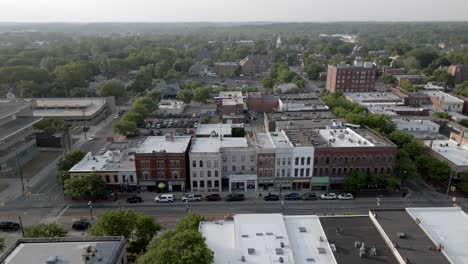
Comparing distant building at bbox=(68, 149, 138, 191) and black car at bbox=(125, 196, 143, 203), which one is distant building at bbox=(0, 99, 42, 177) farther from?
black car at bbox=(125, 196, 143, 203)

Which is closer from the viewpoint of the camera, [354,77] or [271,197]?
[271,197]

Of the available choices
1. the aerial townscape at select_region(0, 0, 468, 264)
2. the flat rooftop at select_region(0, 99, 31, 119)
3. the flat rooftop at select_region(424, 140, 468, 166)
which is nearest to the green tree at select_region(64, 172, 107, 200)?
the aerial townscape at select_region(0, 0, 468, 264)

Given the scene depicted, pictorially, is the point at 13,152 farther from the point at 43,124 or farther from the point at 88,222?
the point at 88,222

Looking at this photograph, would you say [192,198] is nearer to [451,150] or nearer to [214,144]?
[214,144]

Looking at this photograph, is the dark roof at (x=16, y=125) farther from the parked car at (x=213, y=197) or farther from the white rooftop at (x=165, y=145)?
the parked car at (x=213, y=197)

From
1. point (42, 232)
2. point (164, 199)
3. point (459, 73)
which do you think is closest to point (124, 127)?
point (164, 199)

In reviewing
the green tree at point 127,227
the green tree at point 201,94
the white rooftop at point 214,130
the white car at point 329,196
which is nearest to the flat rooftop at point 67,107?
the green tree at point 201,94
